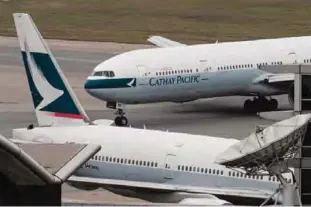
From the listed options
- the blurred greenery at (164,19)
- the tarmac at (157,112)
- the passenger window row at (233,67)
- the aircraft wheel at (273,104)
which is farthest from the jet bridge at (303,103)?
the blurred greenery at (164,19)

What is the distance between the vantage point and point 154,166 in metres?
34.9

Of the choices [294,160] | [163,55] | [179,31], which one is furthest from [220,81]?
[179,31]

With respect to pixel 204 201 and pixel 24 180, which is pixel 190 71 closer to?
pixel 204 201

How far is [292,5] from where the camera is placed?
103 meters

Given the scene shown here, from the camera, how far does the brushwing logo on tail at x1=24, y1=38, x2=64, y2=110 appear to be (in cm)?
3978

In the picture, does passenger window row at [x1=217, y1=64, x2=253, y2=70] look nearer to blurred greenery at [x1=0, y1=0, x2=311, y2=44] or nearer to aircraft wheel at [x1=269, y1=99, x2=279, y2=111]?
aircraft wheel at [x1=269, y1=99, x2=279, y2=111]

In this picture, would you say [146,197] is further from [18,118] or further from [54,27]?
[54,27]

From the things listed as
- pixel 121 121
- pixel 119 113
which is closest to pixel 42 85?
pixel 121 121

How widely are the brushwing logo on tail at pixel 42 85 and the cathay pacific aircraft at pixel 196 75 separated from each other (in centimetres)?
1119

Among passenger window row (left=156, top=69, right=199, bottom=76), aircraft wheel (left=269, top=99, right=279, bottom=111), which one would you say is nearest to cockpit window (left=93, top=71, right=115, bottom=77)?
passenger window row (left=156, top=69, right=199, bottom=76)

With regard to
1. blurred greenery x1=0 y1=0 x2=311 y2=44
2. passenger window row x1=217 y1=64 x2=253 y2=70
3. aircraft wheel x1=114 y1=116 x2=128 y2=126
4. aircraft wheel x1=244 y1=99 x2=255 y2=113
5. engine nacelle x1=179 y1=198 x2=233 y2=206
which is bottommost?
engine nacelle x1=179 y1=198 x2=233 y2=206

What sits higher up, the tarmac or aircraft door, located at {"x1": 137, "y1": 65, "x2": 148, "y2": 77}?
aircraft door, located at {"x1": 137, "y1": 65, "x2": 148, "y2": 77}

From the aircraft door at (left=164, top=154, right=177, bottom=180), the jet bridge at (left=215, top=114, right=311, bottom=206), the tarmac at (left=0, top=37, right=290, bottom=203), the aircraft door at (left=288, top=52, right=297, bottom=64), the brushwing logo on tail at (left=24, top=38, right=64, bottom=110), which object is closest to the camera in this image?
the jet bridge at (left=215, top=114, right=311, bottom=206)

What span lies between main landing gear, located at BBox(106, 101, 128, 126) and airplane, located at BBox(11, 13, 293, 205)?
39.8ft
